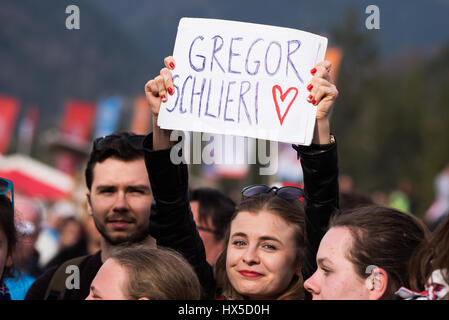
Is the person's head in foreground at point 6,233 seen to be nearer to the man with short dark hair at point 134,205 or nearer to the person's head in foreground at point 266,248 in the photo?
the man with short dark hair at point 134,205

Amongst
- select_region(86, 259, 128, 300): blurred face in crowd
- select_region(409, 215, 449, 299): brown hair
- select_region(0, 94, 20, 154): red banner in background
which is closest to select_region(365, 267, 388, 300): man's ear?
select_region(409, 215, 449, 299): brown hair

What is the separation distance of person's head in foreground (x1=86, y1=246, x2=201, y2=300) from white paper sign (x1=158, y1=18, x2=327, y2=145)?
503mm

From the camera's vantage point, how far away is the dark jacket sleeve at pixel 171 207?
3.11m

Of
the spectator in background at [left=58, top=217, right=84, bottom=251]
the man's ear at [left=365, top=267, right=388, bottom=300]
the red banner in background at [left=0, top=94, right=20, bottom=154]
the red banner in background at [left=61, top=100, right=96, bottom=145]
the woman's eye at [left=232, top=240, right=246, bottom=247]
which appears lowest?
the man's ear at [left=365, top=267, right=388, bottom=300]

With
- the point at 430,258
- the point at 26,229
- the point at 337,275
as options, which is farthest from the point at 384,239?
the point at 26,229

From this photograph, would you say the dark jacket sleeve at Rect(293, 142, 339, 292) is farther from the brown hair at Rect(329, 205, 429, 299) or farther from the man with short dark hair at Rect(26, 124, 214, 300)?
the man with short dark hair at Rect(26, 124, 214, 300)

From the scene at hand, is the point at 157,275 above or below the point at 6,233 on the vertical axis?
below

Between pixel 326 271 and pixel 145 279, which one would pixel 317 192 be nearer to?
pixel 326 271

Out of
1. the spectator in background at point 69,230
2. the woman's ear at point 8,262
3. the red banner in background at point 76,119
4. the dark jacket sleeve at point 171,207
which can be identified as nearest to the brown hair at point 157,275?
the dark jacket sleeve at point 171,207

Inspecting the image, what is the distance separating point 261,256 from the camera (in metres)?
3.16

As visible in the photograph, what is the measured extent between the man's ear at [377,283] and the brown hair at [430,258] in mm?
110

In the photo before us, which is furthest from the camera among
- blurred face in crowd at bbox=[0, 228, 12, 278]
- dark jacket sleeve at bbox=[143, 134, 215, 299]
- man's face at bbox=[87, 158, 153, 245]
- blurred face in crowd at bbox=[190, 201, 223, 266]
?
blurred face in crowd at bbox=[190, 201, 223, 266]

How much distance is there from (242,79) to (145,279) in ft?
2.74

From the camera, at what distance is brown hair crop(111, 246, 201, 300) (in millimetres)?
2683
